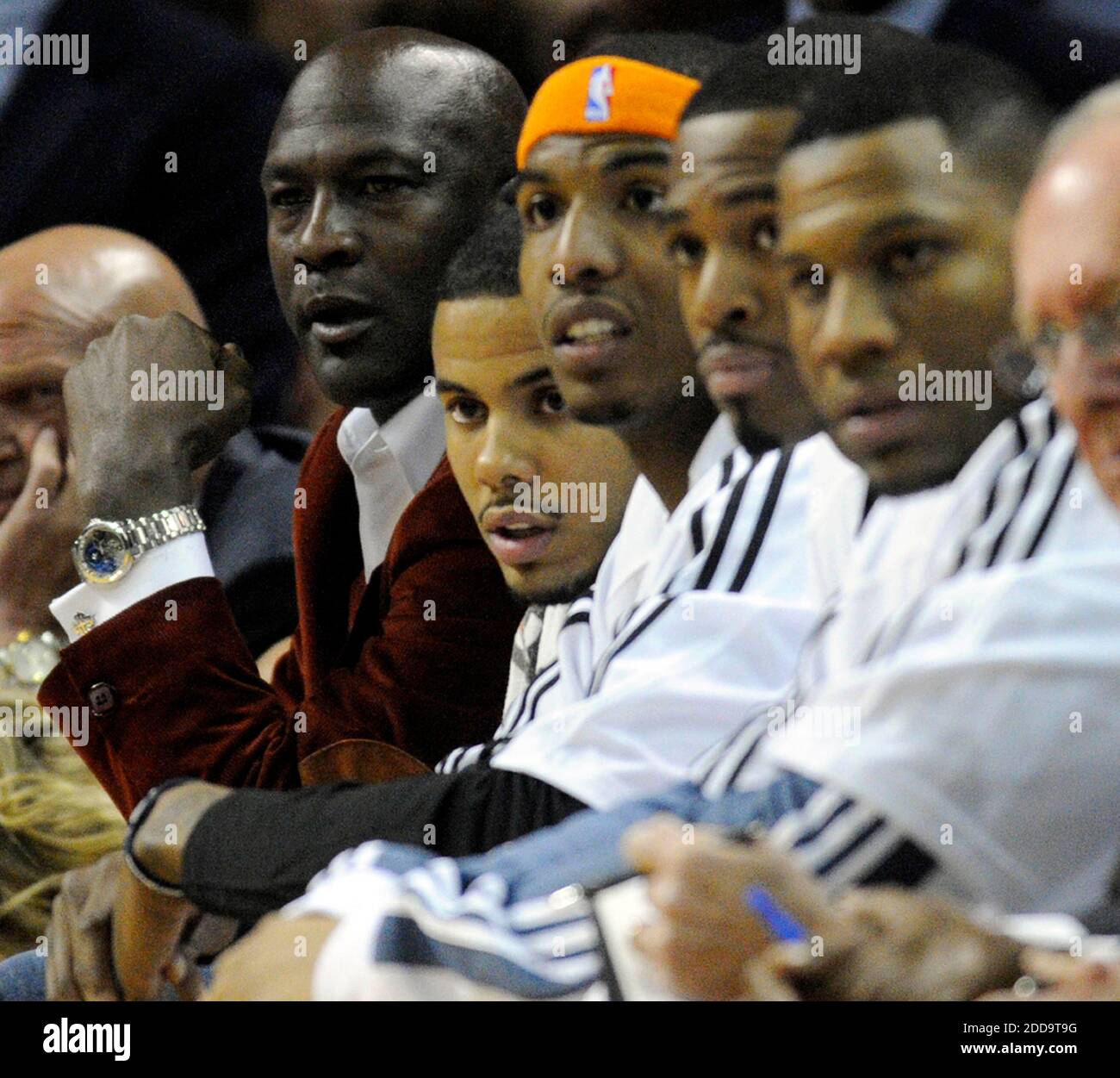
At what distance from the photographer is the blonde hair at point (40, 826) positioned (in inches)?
118

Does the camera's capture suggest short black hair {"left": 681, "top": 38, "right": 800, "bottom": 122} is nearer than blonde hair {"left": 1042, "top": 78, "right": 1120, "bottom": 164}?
No

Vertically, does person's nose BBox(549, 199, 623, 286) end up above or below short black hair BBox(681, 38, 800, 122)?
below

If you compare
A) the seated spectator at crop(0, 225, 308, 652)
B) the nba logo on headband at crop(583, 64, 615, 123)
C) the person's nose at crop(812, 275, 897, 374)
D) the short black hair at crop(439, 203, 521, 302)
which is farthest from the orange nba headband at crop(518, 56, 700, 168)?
the seated spectator at crop(0, 225, 308, 652)

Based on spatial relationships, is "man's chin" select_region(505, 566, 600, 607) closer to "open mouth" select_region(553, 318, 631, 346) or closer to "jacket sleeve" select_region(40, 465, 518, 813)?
"jacket sleeve" select_region(40, 465, 518, 813)

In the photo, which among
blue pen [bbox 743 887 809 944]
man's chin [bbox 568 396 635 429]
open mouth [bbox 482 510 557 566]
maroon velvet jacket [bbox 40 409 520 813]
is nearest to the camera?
blue pen [bbox 743 887 809 944]

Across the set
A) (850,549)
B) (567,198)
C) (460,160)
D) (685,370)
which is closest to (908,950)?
(850,549)

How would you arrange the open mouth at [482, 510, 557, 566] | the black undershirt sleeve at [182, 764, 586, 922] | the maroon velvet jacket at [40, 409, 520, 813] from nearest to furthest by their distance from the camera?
the black undershirt sleeve at [182, 764, 586, 922] → the open mouth at [482, 510, 557, 566] → the maroon velvet jacket at [40, 409, 520, 813]

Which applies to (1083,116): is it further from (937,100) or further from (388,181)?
(388,181)

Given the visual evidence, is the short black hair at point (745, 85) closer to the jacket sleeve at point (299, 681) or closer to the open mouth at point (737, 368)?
the open mouth at point (737, 368)

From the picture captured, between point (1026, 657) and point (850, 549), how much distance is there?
0.27 metres

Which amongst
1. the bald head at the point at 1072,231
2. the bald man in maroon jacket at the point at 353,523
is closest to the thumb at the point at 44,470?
the bald man in maroon jacket at the point at 353,523

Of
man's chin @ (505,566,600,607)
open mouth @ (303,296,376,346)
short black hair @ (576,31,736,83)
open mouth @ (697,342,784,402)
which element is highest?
short black hair @ (576,31,736,83)

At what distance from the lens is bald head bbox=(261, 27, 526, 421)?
110 inches

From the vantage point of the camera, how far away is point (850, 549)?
7.29 feet
